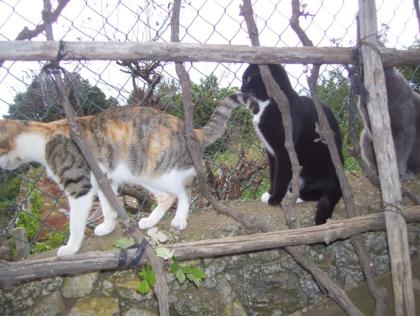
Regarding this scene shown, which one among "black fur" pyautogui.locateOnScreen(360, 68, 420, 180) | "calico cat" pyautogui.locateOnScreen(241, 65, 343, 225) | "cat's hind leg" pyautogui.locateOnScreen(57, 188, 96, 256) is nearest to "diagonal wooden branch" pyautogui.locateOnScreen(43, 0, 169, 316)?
"cat's hind leg" pyautogui.locateOnScreen(57, 188, 96, 256)

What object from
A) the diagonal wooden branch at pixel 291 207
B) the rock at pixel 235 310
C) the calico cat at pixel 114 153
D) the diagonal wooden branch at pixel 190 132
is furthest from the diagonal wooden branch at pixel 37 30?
the rock at pixel 235 310

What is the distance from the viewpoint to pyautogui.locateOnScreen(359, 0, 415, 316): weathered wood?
199 centimetres

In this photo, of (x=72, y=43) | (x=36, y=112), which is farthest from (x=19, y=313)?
(x=72, y=43)

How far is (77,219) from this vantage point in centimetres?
224

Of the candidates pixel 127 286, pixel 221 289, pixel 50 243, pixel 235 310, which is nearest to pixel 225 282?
pixel 221 289

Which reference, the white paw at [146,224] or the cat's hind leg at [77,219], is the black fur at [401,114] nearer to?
the white paw at [146,224]

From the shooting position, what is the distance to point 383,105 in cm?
200

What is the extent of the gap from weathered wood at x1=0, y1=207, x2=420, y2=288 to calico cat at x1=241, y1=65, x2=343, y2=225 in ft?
1.61

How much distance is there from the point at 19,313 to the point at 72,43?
4.42 ft

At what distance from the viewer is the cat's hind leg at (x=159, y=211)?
8.31 ft

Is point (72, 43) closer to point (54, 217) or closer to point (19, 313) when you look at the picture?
point (19, 313)

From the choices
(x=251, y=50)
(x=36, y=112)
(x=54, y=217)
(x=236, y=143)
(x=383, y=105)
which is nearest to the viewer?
(x=251, y=50)

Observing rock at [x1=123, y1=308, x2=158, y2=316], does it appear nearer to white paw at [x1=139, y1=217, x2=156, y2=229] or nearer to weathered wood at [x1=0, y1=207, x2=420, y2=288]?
white paw at [x1=139, y1=217, x2=156, y2=229]

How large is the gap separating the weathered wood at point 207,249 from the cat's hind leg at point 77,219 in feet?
1.31
